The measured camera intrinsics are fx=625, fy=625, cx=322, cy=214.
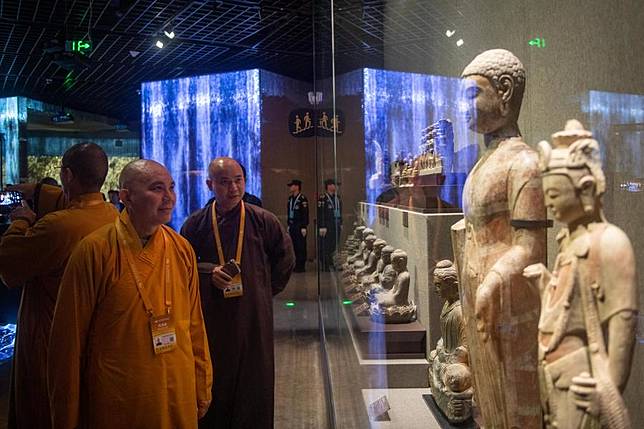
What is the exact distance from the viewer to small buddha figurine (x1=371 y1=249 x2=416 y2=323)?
3.94 meters

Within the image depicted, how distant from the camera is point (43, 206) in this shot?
10.00 ft

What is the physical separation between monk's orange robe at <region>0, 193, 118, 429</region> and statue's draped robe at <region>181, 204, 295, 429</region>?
0.74m

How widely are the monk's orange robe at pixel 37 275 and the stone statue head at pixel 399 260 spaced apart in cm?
189

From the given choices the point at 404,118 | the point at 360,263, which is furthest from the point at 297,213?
the point at 404,118

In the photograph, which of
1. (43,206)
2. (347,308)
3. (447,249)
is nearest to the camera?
(43,206)

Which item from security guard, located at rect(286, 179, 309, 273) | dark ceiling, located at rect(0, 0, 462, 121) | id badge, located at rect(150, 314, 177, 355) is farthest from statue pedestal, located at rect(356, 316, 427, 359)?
security guard, located at rect(286, 179, 309, 273)

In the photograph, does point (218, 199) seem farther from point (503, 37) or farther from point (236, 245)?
point (503, 37)

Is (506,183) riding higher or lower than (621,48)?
lower

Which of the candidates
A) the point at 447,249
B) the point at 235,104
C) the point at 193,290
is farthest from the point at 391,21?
the point at 235,104

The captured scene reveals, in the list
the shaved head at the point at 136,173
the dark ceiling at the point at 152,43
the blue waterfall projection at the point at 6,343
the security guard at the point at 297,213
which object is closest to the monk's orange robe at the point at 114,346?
the shaved head at the point at 136,173

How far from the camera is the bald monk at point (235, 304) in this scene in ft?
11.1

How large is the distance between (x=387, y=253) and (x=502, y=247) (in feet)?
8.56

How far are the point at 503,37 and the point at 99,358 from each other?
1.72 metres

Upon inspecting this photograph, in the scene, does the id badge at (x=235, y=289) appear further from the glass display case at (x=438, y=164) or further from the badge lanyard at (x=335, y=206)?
the badge lanyard at (x=335, y=206)
